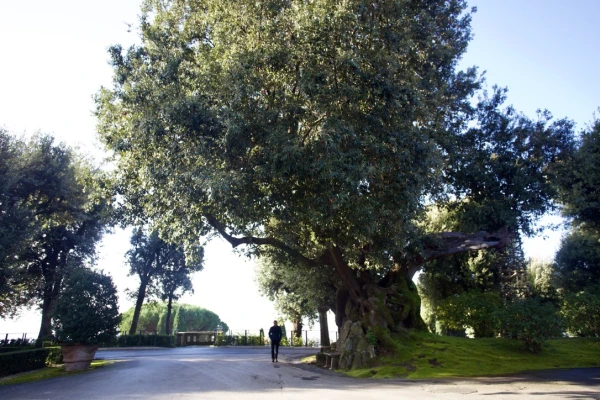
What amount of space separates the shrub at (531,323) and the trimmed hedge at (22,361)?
19.5m

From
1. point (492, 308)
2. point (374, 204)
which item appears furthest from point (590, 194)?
point (374, 204)

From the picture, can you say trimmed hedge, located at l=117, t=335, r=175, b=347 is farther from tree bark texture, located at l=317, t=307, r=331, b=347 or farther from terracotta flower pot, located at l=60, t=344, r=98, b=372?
terracotta flower pot, located at l=60, t=344, r=98, b=372

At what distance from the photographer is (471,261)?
29703mm

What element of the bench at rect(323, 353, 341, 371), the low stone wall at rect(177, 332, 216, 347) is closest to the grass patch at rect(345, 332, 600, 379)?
the bench at rect(323, 353, 341, 371)

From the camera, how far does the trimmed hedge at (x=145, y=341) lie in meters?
39.5

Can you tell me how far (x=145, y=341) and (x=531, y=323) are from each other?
35613mm

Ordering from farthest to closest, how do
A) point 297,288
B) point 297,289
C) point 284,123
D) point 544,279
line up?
point 544,279, point 297,288, point 297,289, point 284,123

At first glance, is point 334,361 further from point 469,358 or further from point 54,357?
point 54,357

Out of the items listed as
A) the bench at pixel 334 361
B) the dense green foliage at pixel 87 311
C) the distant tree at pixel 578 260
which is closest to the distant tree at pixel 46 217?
the dense green foliage at pixel 87 311

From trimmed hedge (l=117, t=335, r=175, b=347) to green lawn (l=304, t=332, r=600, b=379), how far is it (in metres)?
31.0

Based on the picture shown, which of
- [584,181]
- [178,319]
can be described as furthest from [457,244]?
[178,319]

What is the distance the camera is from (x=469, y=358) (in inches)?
608

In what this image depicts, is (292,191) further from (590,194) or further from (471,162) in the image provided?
(590,194)

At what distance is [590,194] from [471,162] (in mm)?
8614
